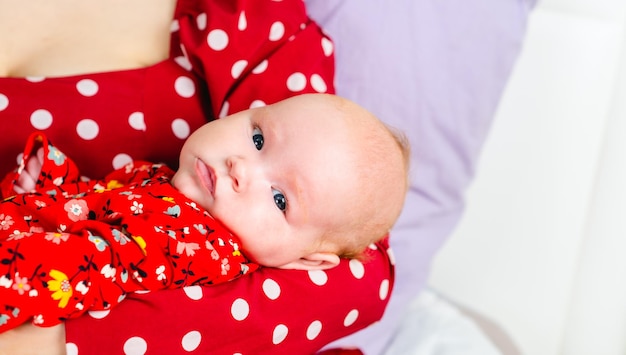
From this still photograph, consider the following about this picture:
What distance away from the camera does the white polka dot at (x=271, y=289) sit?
1.02 m

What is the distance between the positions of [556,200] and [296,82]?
778mm

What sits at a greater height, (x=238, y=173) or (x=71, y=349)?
(x=238, y=173)

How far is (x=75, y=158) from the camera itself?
3.84 feet

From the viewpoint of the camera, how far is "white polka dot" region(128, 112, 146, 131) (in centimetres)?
119

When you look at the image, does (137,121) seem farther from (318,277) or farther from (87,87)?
(318,277)

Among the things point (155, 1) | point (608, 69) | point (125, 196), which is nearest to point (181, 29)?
point (155, 1)

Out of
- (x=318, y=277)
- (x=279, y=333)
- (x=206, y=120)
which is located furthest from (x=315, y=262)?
(x=206, y=120)

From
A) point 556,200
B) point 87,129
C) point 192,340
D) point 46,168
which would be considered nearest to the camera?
point 192,340

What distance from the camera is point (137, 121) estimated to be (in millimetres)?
1196

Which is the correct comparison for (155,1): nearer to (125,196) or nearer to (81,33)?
(81,33)

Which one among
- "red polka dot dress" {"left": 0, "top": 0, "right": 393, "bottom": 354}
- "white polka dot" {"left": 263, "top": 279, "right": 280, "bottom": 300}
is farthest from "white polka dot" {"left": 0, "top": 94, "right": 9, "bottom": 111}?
"white polka dot" {"left": 263, "top": 279, "right": 280, "bottom": 300}

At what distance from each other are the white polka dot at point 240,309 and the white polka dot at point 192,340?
0.17ft

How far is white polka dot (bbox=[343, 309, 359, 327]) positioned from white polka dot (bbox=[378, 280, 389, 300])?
54 mm

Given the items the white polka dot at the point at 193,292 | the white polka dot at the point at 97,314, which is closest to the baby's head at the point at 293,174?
the white polka dot at the point at 193,292
